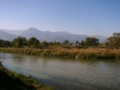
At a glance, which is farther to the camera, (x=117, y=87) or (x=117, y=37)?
(x=117, y=37)

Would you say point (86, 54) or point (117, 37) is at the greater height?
point (117, 37)

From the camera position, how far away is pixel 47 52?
29.0m

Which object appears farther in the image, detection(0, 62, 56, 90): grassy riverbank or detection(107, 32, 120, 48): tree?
detection(107, 32, 120, 48): tree

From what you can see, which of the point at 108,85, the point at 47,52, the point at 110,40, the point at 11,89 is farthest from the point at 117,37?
the point at 11,89

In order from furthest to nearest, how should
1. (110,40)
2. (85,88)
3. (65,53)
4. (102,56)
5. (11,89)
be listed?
(110,40) < (65,53) < (102,56) < (85,88) < (11,89)

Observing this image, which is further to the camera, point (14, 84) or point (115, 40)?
point (115, 40)

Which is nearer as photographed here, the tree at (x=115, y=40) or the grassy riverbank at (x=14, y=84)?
the grassy riverbank at (x=14, y=84)

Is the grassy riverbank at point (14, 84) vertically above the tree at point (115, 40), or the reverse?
the tree at point (115, 40)

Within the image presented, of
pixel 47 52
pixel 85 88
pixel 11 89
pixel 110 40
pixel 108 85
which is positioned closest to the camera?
pixel 11 89

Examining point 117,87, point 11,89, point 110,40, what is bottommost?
point 117,87

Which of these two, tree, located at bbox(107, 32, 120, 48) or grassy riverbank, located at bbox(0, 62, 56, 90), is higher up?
tree, located at bbox(107, 32, 120, 48)

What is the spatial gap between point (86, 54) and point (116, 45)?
21432 millimetres

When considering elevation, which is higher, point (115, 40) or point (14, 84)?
point (115, 40)

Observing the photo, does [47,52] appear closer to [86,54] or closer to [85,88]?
[86,54]
